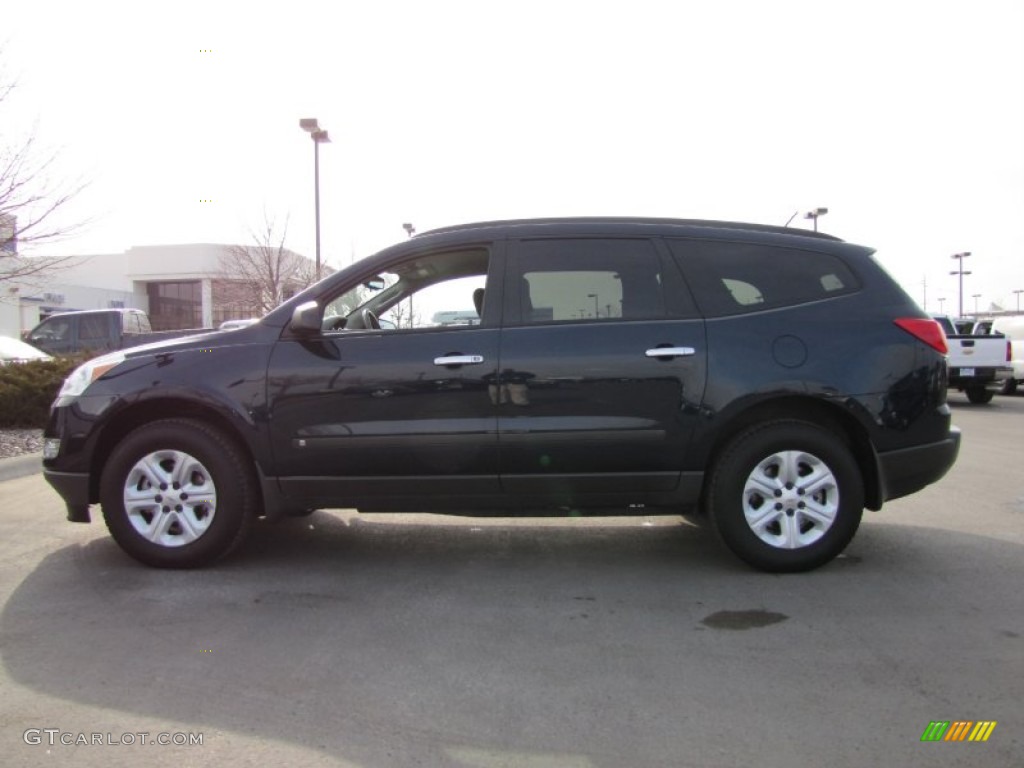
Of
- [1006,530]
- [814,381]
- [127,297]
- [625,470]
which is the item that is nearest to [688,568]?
[625,470]

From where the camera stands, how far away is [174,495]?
4316 millimetres

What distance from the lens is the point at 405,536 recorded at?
520 centimetres

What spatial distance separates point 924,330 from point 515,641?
9.75 ft

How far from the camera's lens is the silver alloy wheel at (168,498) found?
170 inches

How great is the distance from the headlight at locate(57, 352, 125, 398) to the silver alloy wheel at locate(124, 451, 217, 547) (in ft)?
1.91

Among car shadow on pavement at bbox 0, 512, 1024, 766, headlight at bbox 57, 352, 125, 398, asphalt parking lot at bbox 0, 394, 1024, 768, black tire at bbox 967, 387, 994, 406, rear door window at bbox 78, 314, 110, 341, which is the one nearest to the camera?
asphalt parking lot at bbox 0, 394, 1024, 768

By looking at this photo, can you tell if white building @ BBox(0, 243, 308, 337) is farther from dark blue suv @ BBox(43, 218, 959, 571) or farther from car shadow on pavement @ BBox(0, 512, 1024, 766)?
car shadow on pavement @ BBox(0, 512, 1024, 766)

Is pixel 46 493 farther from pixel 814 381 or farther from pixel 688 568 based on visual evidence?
pixel 814 381

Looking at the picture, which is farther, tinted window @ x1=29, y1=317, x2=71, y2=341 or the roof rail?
tinted window @ x1=29, y1=317, x2=71, y2=341

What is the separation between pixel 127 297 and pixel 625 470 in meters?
47.6

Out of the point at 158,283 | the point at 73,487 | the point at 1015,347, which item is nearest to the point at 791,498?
the point at 73,487

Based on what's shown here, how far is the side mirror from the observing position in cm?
418

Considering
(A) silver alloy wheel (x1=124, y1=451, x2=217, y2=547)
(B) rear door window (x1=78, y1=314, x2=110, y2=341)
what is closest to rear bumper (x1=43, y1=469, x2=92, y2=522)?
(A) silver alloy wheel (x1=124, y1=451, x2=217, y2=547)

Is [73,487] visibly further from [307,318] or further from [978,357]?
[978,357]
